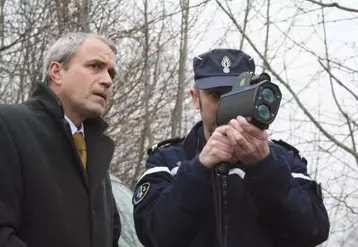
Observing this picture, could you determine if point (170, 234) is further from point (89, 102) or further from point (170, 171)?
point (89, 102)

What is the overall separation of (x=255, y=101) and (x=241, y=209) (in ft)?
1.58

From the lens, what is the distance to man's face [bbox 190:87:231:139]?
2.38 m

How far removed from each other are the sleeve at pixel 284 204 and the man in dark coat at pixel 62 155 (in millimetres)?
655

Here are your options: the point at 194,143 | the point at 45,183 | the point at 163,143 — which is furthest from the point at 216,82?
the point at 45,183

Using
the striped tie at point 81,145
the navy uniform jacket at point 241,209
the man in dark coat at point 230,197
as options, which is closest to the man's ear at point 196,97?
the man in dark coat at point 230,197

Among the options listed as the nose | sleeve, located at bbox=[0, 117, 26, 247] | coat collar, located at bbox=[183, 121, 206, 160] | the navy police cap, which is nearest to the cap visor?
the navy police cap

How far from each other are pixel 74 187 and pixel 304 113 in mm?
5437

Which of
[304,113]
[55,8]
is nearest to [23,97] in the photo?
[55,8]

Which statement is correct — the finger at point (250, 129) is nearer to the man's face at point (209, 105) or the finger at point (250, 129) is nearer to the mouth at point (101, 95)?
the man's face at point (209, 105)

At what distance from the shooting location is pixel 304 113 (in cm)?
741

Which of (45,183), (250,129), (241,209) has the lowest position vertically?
(241,209)

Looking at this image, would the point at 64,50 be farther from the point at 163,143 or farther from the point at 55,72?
the point at 163,143

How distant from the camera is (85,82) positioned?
2596 mm

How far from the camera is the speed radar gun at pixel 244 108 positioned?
1984 mm
